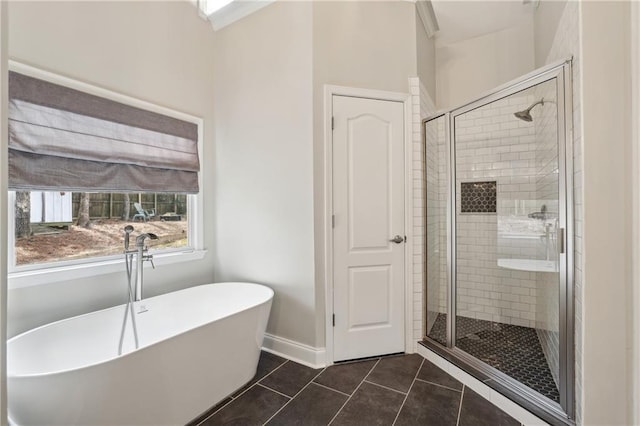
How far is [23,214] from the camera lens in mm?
1810

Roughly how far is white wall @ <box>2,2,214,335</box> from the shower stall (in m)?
2.17

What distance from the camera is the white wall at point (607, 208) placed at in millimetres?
953

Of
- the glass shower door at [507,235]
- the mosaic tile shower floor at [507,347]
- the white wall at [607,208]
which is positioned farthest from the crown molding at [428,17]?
the mosaic tile shower floor at [507,347]

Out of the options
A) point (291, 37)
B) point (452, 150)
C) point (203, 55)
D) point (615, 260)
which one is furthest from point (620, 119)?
point (203, 55)

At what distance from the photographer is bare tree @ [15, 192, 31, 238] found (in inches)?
70.2

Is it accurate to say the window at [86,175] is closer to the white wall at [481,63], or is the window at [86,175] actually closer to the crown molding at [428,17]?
the crown molding at [428,17]

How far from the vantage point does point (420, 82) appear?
2471 mm

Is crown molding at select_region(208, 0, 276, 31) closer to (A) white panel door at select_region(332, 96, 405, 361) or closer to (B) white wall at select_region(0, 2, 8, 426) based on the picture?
(A) white panel door at select_region(332, 96, 405, 361)

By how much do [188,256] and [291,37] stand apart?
82.6 inches

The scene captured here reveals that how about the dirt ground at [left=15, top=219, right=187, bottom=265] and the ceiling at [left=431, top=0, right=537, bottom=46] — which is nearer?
the dirt ground at [left=15, top=219, right=187, bottom=265]

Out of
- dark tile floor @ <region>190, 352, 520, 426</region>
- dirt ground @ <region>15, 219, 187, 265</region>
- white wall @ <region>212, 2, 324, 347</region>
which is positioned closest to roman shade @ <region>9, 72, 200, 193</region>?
dirt ground @ <region>15, 219, 187, 265</region>

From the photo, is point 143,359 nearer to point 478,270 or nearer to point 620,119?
point 620,119

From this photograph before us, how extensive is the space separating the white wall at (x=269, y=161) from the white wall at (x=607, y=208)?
1.59m

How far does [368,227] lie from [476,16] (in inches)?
92.7
